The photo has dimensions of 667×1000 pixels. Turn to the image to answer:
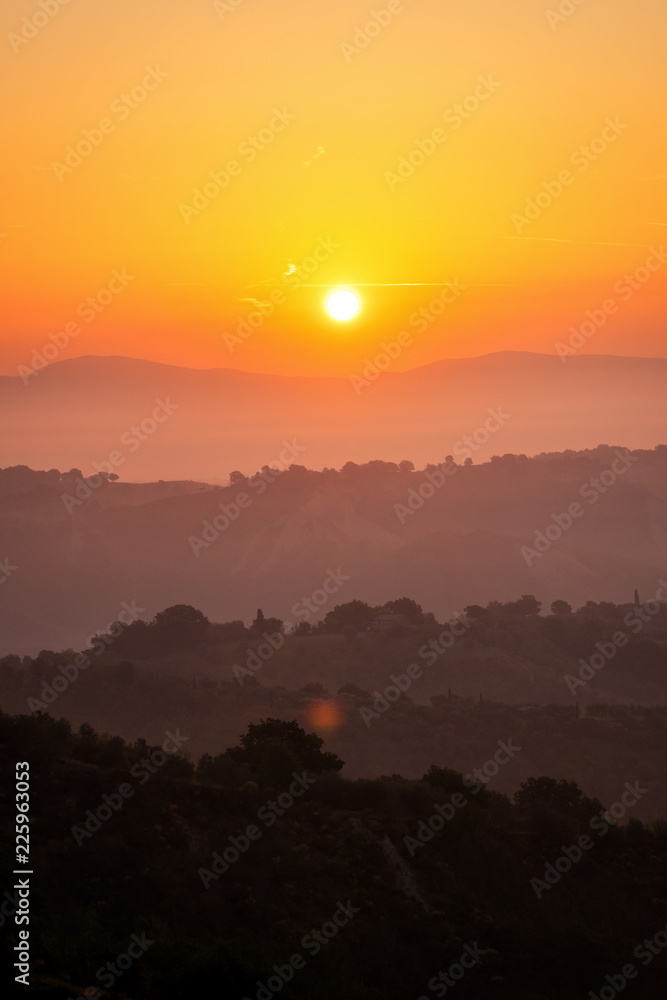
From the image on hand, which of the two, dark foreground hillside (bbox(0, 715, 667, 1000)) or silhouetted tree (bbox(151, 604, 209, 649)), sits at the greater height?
silhouetted tree (bbox(151, 604, 209, 649))

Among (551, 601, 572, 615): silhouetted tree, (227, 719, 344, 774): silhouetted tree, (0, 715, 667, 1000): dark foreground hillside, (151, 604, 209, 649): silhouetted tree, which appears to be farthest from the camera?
(551, 601, 572, 615): silhouetted tree

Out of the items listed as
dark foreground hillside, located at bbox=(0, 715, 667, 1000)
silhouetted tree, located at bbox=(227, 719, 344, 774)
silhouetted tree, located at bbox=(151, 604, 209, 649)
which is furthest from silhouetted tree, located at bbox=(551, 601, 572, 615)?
dark foreground hillside, located at bbox=(0, 715, 667, 1000)

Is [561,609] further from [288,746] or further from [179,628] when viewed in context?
[288,746]

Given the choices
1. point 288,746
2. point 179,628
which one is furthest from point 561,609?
point 288,746

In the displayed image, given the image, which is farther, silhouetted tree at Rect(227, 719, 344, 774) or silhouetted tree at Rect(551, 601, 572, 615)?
silhouetted tree at Rect(551, 601, 572, 615)

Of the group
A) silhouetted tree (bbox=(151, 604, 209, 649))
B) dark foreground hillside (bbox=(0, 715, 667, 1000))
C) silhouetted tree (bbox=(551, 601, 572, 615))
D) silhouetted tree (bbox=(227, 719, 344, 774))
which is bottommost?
dark foreground hillside (bbox=(0, 715, 667, 1000))

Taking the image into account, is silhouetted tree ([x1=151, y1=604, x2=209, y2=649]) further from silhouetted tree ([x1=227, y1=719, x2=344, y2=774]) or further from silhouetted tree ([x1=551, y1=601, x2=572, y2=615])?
silhouetted tree ([x1=227, y1=719, x2=344, y2=774])

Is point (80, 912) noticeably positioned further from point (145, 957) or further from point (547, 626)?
point (547, 626)

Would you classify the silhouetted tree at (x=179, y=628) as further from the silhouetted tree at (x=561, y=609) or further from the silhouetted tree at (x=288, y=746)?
the silhouetted tree at (x=288, y=746)

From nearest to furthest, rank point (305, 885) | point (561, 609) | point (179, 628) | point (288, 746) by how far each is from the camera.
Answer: point (305, 885) < point (288, 746) < point (179, 628) < point (561, 609)

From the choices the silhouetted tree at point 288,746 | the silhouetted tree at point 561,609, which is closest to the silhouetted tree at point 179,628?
the silhouetted tree at point 561,609
